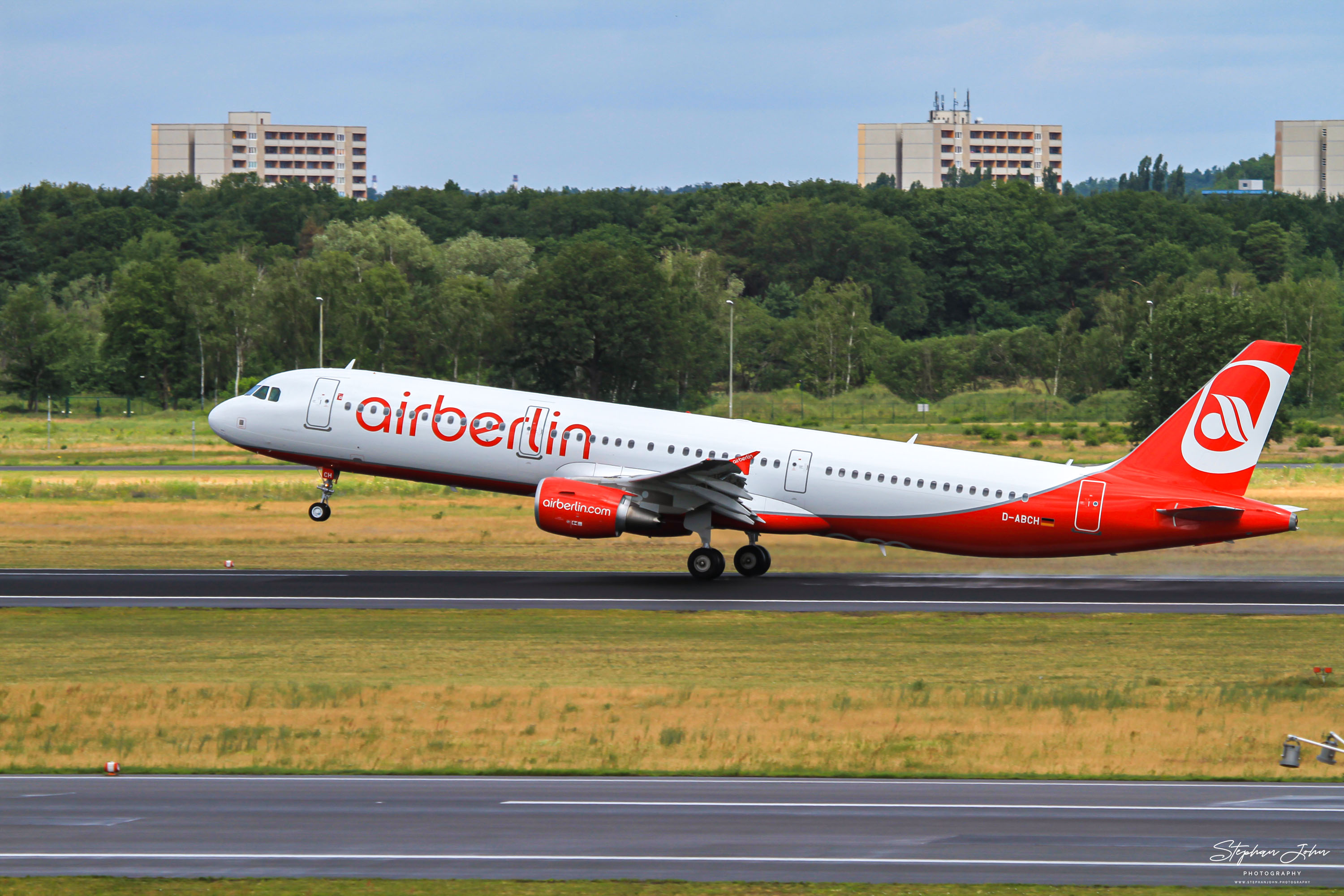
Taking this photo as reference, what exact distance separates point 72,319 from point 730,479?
374 feet

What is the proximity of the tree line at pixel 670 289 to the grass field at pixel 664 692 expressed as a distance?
174ft

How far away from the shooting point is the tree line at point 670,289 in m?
101

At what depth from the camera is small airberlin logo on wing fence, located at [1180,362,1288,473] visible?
119 feet

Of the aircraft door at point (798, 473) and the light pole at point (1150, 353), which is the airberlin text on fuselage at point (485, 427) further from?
the light pole at point (1150, 353)

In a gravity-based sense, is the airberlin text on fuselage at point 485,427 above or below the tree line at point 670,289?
below

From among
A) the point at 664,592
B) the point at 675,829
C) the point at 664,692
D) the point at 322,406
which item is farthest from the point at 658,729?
the point at 322,406

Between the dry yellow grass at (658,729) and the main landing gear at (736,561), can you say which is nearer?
the dry yellow grass at (658,729)

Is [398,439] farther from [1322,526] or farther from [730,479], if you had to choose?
[1322,526]

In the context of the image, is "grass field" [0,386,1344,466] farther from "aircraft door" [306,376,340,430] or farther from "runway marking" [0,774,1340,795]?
"runway marking" [0,774,1340,795]

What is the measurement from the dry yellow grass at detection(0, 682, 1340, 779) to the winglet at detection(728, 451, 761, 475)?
505 inches

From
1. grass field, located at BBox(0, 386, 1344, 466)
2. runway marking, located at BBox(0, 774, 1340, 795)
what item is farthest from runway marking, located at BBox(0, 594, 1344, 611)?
grass field, located at BBox(0, 386, 1344, 466)

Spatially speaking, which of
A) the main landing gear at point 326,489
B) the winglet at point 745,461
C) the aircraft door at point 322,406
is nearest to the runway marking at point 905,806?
the winglet at point 745,461

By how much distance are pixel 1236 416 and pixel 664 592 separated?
49.9 ft

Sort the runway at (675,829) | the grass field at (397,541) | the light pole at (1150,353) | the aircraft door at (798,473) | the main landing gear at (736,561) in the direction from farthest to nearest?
the light pole at (1150,353), the grass field at (397,541), the main landing gear at (736,561), the aircraft door at (798,473), the runway at (675,829)
